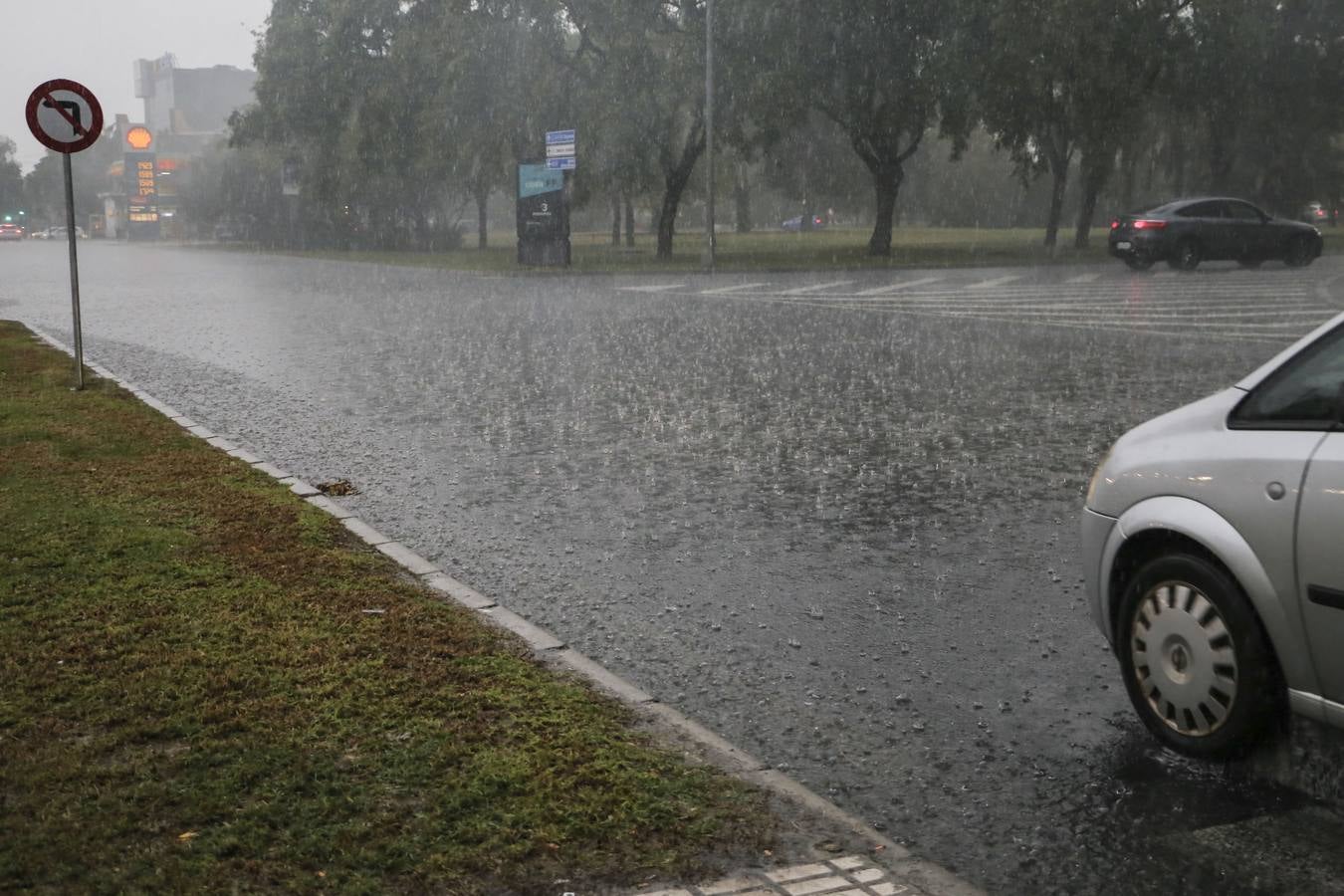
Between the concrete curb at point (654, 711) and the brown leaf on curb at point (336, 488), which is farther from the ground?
the brown leaf on curb at point (336, 488)

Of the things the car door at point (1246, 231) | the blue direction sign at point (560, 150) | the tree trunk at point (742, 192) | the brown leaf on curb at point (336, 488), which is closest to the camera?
the brown leaf on curb at point (336, 488)

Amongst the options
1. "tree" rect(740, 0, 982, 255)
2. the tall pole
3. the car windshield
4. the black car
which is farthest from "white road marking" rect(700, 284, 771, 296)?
"tree" rect(740, 0, 982, 255)

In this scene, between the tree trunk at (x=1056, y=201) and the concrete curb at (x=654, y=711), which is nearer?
the concrete curb at (x=654, y=711)

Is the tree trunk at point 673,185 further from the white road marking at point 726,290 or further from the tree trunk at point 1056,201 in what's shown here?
the tree trunk at point 1056,201

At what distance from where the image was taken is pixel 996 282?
95.7 feet

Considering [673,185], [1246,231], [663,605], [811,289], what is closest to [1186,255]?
[1246,231]

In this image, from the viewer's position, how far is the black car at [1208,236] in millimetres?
31406

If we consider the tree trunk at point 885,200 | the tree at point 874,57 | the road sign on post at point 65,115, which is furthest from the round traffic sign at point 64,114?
the tree trunk at point 885,200

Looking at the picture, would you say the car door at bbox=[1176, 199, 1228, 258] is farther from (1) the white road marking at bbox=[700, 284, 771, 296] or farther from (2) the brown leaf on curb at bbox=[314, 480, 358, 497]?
(2) the brown leaf on curb at bbox=[314, 480, 358, 497]

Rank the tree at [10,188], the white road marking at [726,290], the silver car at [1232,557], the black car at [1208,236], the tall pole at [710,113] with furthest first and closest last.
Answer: the tree at [10,188] < the tall pole at [710,113] < the black car at [1208,236] < the white road marking at [726,290] < the silver car at [1232,557]

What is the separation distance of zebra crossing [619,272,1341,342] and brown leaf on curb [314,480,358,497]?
11526mm

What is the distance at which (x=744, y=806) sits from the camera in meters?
3.79

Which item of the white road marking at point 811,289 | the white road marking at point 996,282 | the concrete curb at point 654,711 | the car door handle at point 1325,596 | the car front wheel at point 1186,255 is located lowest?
the concrete curb at point 654,711

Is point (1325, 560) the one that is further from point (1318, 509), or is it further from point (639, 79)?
point (639, 79)
